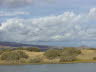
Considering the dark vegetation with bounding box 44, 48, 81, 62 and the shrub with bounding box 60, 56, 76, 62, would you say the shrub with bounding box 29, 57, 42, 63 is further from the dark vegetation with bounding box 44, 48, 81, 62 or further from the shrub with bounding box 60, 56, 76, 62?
the shrub with bounding box 60, 56, 76, 62

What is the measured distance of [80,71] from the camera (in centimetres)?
6016

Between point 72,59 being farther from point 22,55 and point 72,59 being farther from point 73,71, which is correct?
point 73,71

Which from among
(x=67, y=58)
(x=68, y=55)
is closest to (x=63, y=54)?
(x=68, y=55)

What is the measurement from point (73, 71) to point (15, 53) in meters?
47.6

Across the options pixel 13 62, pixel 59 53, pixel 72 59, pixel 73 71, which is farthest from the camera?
pixel 59 53

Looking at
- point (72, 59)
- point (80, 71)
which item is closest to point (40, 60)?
point (72, 59)

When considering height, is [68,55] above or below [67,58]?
above

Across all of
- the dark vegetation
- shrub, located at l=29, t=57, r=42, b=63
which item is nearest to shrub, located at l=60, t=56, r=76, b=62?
the dark vegetation

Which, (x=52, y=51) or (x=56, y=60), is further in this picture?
(x=52, y=51)

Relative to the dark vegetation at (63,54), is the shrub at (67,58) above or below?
below

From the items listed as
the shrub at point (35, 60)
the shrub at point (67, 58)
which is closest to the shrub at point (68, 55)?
the shrub at point (67, 58)

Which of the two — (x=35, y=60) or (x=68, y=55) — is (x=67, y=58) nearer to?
(x=68, y=55)

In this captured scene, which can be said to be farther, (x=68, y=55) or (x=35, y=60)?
(x=68, y=55)

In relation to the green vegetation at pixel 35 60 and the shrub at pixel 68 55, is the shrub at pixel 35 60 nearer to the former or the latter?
the green vegetation at pixel 35 60
